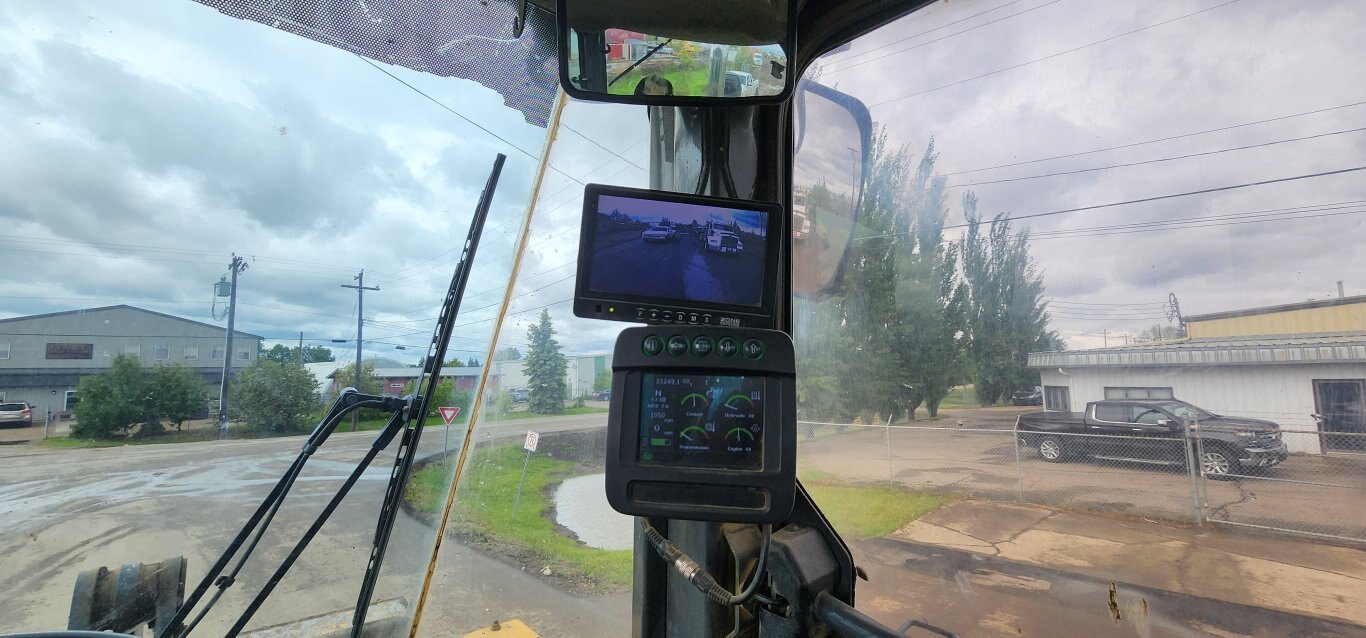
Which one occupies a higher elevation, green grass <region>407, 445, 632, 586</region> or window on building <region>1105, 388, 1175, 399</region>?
window on building <region>1105, 388, 1175, 399</region>

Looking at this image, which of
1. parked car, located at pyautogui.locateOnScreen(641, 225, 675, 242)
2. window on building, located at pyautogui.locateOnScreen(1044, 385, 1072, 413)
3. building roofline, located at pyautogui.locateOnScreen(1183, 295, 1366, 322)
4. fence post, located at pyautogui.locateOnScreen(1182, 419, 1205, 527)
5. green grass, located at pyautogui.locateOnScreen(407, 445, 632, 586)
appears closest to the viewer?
building roofline, located at pyautogui.locateOnScreen(1183, 295, 1366, 322)

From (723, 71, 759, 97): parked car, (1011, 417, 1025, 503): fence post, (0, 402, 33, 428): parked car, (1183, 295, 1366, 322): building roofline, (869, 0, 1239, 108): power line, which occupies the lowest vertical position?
(1011, 417, 1025, 503): fence post

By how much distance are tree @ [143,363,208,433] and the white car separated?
131 cm

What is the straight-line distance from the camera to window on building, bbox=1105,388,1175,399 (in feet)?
3.12

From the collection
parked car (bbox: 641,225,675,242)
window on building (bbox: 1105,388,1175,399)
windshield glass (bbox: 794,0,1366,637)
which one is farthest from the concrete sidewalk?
parked car (bbox: 641,225,675,242)

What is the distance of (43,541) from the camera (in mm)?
1265

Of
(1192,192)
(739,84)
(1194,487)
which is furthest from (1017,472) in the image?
(739,84)

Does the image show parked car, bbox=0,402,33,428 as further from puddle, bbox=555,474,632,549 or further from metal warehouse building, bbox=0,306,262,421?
puddle, bbox=555,474,632,549

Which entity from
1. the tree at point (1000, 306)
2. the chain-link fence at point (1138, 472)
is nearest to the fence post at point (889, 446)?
the chain-link fence at point (1138, 472)

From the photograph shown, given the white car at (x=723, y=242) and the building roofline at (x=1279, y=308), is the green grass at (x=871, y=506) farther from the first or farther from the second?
the white car at (x=723, y=242)

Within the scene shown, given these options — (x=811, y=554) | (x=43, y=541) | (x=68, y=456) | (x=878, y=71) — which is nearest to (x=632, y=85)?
(x=878, y=71)

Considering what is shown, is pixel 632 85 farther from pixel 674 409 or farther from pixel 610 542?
pixel 610 542

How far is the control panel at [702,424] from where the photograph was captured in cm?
97

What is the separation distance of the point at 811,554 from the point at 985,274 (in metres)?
0.70
